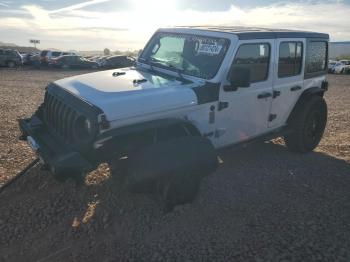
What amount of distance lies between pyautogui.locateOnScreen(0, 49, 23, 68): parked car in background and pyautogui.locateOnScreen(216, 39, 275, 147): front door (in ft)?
91.1

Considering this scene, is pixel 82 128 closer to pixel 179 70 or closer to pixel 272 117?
pixel 179 70

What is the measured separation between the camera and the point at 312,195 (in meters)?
5.18

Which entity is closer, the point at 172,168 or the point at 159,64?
the point at 172,168

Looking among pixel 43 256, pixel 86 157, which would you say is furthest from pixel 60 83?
pixel 43 256

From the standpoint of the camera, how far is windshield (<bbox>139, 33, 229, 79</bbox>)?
197 inches

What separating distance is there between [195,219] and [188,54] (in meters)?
2.25

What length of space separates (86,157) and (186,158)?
103cm

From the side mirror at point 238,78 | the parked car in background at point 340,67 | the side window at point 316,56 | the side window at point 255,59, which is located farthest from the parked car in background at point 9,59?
the side mirror at point 238,78

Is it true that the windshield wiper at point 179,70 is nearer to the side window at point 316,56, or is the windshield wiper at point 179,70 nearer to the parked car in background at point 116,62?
the side window at point 316,56

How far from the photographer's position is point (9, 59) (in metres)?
29.4

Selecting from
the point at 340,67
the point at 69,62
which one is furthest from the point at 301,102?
the point at 340,67

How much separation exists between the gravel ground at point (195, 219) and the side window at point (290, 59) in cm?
148

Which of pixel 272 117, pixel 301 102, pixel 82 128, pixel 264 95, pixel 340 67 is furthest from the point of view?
pixel 340 67

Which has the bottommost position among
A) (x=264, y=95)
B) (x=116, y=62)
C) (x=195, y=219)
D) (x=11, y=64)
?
(x=116, y=62)
